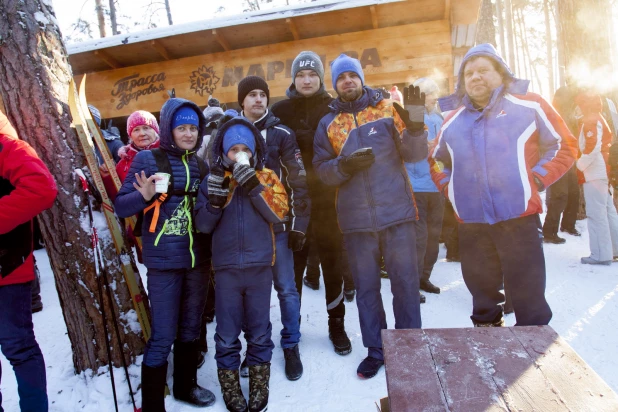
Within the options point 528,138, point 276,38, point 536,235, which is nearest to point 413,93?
point 528,138

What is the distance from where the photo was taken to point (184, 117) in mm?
2654

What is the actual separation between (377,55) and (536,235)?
5762mm

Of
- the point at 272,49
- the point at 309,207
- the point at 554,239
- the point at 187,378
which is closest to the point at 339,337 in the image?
the point at 309,207

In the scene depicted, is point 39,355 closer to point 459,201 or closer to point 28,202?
point 28,202

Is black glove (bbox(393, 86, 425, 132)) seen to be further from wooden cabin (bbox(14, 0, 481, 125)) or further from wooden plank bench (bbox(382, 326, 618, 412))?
wooden cabin (bbox(14, 0, 481, 125))

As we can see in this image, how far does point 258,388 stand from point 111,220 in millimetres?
1712

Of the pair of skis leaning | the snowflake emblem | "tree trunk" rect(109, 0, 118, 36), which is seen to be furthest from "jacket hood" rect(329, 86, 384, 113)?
"tree trunk" rect(109, 0, 118, 36)

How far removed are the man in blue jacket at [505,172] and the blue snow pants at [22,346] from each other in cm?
293

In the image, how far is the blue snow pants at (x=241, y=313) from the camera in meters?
2.62

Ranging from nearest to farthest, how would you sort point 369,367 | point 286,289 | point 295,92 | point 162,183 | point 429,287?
point 162,183 < point 369,367 < point 286,289 < point 295,92 < point 429,287

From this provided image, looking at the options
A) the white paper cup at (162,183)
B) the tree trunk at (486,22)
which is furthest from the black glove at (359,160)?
the tree trunk at (486,22)

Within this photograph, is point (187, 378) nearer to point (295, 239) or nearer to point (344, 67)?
point (295, 239)

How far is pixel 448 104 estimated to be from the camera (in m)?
2.85

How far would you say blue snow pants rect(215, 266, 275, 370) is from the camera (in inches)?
103
